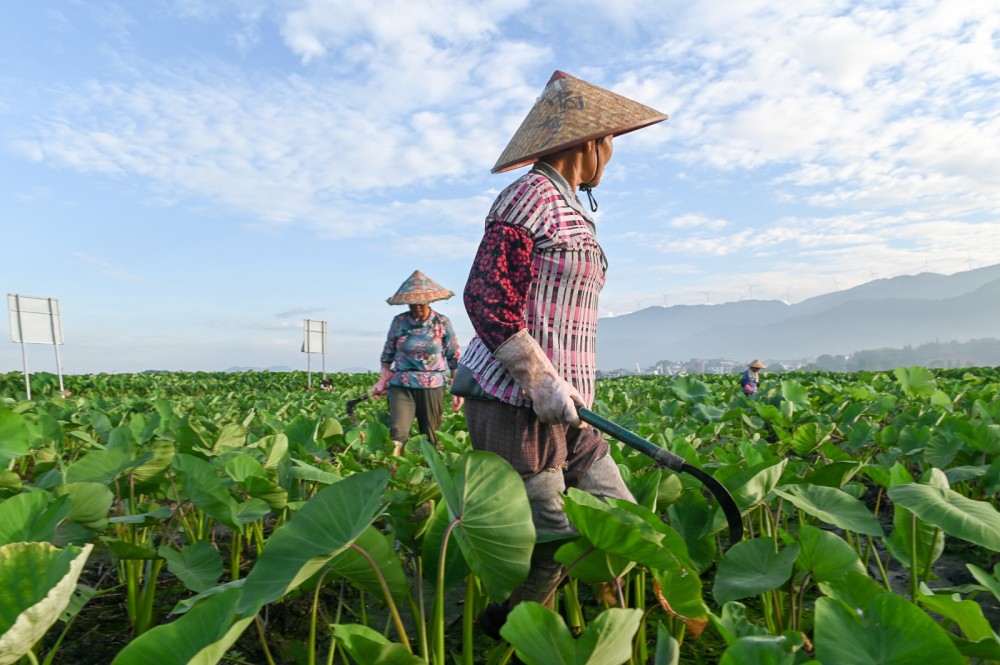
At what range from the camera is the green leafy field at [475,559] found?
3.26 ft

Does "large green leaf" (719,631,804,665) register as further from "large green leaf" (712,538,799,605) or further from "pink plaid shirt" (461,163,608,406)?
"pink plaid shirt" (461,163,608,406)

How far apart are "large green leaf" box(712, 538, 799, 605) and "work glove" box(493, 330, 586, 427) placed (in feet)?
1.51

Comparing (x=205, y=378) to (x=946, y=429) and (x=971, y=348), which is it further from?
(x=971, y=348)

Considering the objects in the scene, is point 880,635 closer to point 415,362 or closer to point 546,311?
point 546,311

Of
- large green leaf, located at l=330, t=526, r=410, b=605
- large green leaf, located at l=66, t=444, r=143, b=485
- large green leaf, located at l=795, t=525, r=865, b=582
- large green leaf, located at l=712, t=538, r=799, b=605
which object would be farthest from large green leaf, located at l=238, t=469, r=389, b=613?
large green leaf, located at l=66, t=444, r=143, b=485

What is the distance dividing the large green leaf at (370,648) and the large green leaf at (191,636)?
0.16m

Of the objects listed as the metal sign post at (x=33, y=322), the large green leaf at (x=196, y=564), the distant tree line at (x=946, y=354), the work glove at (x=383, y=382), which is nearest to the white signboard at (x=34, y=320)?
the metal sign post at (x=33, y=322)

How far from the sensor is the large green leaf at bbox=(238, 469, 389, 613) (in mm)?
1026

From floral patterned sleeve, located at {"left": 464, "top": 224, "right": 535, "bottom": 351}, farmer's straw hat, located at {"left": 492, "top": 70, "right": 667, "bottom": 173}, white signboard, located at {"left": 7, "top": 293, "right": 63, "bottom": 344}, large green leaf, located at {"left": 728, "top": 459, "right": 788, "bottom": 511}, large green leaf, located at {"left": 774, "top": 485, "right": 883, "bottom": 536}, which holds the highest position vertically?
white signboard, located at {"left": 7, "top": 293, "right": 63, "bottom": 344}

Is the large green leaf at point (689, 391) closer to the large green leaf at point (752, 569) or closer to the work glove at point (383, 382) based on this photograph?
the work glove at point (383, 382)

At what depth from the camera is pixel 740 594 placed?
1.28 meters

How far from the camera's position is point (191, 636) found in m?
0.99

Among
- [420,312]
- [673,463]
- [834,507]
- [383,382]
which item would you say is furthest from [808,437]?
[383,382]

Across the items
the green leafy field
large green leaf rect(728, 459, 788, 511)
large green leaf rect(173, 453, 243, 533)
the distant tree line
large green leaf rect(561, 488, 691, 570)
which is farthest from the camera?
the distant tree line
